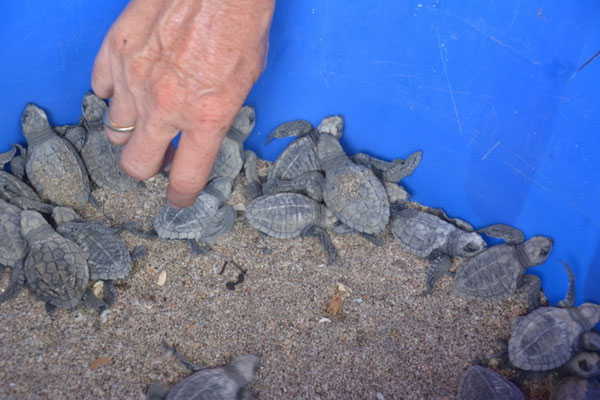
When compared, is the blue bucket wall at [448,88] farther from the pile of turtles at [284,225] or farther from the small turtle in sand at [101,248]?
the small turtle in sand at [101,248]

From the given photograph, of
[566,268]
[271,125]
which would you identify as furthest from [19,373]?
[566,268]

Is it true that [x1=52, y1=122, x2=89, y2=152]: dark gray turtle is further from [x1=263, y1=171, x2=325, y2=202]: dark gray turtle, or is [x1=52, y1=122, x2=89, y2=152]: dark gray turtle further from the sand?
[x1=263, y1=171, x2=325, y2=202]: dark gray turtle

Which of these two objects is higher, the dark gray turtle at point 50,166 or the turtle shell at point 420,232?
the turtle shell at point 420,232

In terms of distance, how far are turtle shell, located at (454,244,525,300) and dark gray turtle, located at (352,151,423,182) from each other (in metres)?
0.55

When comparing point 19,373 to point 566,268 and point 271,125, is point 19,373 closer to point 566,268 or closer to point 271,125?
point 271,125

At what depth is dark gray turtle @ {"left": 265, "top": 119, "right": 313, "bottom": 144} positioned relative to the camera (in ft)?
7.52

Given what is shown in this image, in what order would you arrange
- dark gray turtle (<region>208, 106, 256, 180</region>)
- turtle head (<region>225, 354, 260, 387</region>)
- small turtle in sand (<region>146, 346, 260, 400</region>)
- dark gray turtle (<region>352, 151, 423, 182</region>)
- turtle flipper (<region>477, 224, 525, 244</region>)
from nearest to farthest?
small turtle in sand (<region>146, 346, 260, 400</region>), turtle head (<region>225, 354, 260, 387</region>), turtle flipper (<region>477, 224, 525, 244</region>), dark gray turtle (<region>352, 151, 423, 182</region>), dark gray turtle (<region>208, 106, 256, 180</region>)

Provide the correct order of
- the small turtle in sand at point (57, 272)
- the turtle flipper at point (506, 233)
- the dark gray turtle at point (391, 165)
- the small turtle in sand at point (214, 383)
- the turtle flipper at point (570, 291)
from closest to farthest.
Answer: the small turtle in sand at point (214, 383)
the small turtle in sand at point (57, 272)
the turtle flipper at point (570, 291)
the turtle flipper at point (506, 233)
the dark gray turtle at point (391, 165)

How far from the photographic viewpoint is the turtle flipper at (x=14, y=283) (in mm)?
1813

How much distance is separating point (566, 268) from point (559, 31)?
3.35 ft

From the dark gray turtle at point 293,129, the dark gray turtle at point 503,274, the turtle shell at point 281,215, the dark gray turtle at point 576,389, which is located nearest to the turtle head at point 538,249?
the dark gray turtle at point 503,274


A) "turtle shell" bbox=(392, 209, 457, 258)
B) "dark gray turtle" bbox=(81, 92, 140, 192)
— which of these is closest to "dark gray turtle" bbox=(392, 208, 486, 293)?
"turtle shell" bbox=(392, 209, 457, 258)

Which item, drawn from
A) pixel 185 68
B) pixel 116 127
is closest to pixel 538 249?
pixel 185 68

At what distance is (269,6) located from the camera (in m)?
1.40
